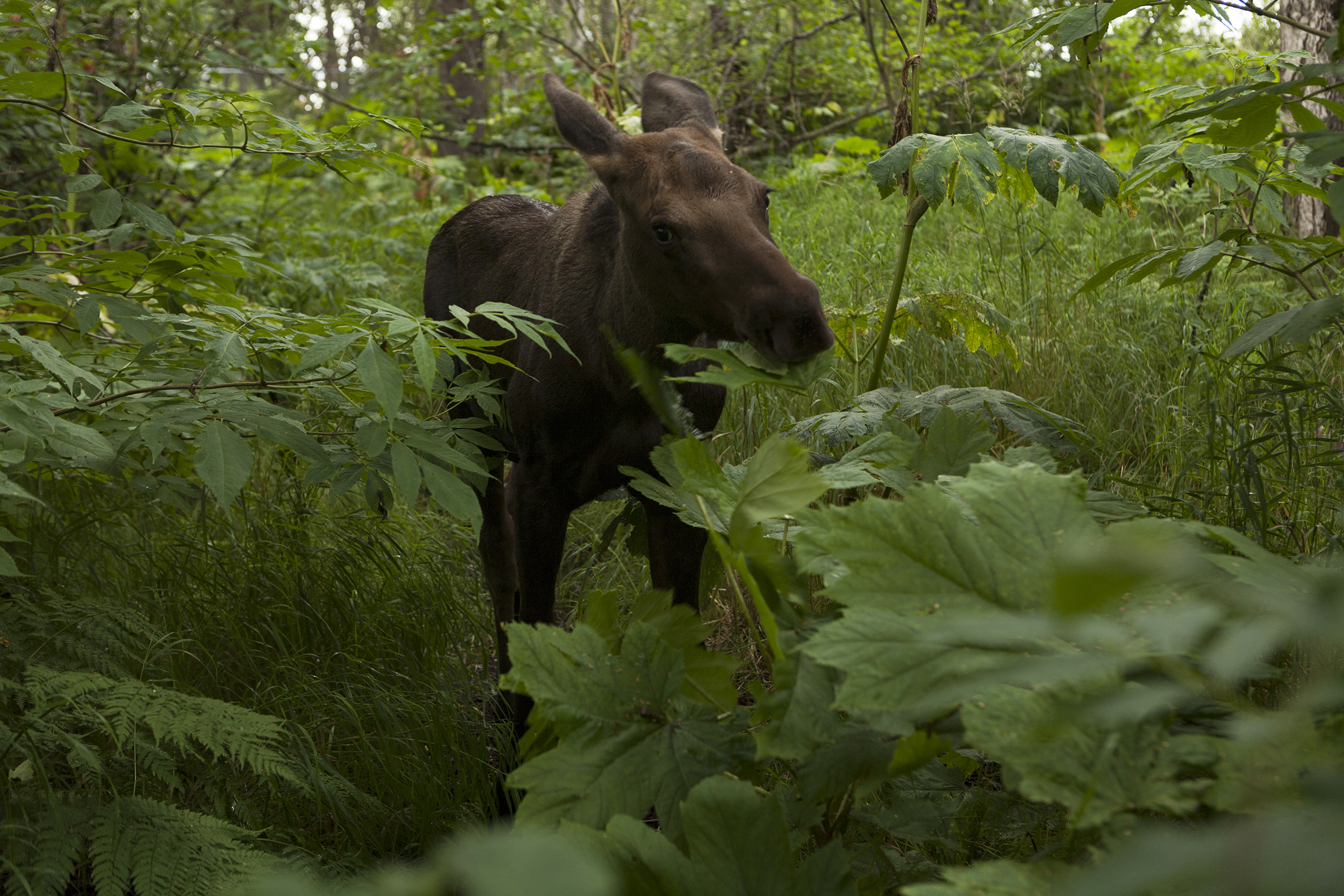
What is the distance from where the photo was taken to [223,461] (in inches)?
73.7

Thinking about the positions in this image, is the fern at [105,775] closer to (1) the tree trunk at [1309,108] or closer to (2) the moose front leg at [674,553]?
(2) the moose front leg at [674,553]

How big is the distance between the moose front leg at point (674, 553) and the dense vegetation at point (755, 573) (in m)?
0.17

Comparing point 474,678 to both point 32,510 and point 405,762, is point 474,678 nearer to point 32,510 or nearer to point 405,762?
point 405,762

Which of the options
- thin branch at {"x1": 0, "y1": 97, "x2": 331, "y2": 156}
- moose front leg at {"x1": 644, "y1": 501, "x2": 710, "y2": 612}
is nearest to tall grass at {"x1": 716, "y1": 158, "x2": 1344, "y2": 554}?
moose front leg at {"x1": 644, "y1": 501, "x2": 710, "y2": 612}

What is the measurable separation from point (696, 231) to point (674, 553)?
1.07 m

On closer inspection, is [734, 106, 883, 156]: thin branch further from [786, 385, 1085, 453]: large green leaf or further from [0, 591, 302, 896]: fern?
[0, 591, 302, 896]: fern

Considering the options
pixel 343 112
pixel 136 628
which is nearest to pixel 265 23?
pixel 343 112

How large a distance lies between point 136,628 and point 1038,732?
7.44 ft

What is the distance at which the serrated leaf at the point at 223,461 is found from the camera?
6.03 ft

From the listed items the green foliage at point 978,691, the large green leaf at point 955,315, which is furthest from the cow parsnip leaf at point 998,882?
the large green leaf at point 955,315

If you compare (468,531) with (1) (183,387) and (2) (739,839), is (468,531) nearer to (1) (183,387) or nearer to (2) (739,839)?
(1) (183,387)

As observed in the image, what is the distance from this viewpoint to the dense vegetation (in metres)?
0.91

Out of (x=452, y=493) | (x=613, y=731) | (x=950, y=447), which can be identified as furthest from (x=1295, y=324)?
(x=452, y=493)

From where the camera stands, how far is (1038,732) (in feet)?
2.81
